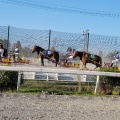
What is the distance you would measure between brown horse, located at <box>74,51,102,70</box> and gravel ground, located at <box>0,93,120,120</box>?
1566 cm

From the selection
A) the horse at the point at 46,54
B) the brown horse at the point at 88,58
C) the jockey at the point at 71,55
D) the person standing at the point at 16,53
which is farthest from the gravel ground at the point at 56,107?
the person standing at the point at 16,53

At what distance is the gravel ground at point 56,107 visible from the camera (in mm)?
8586

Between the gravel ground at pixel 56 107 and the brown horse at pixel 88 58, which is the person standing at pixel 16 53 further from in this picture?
the gravel ground at pixel 56 107

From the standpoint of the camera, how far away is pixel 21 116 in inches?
328

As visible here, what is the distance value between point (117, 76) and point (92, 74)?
2.74ft

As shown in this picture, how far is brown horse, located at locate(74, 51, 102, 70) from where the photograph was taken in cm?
2817

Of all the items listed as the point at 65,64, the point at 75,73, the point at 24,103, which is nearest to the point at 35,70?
the point at 75,73

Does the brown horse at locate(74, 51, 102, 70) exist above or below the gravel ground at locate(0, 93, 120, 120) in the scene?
above

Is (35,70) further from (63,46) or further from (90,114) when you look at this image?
(63,46)

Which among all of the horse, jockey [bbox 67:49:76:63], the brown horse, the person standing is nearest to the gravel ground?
the brown horse

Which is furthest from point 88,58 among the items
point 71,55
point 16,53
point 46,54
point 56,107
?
point 56,107

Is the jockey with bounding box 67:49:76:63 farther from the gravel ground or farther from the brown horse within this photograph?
the gravel ground

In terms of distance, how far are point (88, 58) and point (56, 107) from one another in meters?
18.7

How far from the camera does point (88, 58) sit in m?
28.4
